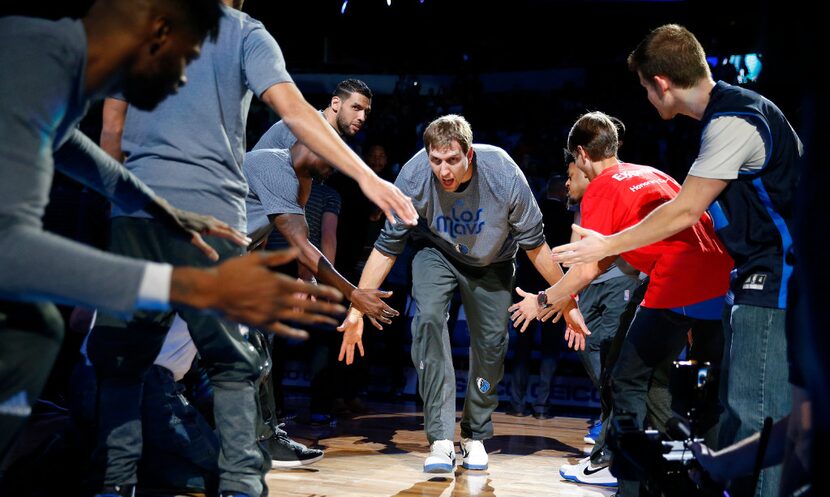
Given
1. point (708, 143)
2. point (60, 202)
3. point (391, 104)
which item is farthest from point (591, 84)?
point (708, 143)

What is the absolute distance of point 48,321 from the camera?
5.58 ft

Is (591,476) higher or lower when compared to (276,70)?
lower

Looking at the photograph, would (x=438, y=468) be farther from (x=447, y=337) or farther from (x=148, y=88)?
(x=148, y=88)

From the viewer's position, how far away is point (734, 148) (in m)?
2.48

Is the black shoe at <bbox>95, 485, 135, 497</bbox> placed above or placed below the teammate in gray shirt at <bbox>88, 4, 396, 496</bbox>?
below

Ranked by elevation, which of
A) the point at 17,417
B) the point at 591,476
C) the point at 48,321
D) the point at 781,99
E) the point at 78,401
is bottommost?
the point at 591,476

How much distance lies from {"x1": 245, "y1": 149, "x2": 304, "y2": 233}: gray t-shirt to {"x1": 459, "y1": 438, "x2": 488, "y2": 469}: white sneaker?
5.12 ft


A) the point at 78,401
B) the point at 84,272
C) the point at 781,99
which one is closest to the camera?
the point at 84,272

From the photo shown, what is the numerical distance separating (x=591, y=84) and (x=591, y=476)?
8.81 metres

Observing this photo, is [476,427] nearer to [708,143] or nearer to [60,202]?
[708,143]

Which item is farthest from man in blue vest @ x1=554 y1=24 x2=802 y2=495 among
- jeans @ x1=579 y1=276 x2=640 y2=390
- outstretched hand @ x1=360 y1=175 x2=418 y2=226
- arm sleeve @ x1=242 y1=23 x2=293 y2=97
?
jeans @ x1=579 y1=276 x2=640 y2=390

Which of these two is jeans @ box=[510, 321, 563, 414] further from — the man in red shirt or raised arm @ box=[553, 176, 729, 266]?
raised arm @ box=[553, 176, 729, 266]

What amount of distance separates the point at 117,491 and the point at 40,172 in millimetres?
1282

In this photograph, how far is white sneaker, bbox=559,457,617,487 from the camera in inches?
151
